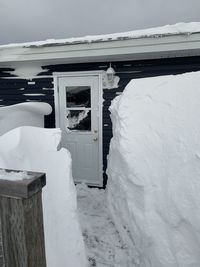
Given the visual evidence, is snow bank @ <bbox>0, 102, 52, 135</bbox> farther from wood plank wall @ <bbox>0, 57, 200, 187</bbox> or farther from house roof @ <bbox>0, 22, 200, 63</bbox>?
house roof @ <bbox>0, 22, 200, 63</bbox>

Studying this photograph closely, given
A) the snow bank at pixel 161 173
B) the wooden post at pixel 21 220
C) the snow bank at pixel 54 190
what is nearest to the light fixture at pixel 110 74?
the snow bank at pixel 161 173

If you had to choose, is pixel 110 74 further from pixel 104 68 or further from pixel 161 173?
pixel 161 173

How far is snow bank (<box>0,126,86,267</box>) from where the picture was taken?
6.97ft

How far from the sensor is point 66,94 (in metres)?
5.42

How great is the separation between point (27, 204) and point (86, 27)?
16755 millimetres

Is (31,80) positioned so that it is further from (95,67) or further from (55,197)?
(55,197)

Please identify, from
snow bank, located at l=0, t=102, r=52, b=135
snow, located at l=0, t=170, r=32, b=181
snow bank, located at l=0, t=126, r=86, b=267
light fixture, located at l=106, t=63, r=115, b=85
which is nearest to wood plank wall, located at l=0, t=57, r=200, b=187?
light fixture, located at l=106, t=63, r=115, b=85

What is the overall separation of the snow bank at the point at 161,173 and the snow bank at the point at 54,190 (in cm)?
62

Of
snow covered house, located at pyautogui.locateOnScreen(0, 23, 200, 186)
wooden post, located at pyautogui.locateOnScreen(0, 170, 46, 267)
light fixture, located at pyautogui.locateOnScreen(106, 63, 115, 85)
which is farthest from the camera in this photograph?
light fixture, located at pyautogui.locateOnScreen(106, 63, 115, 85)

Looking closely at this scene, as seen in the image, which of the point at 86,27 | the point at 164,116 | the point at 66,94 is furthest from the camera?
the point at 86,27

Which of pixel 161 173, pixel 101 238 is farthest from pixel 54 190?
pixel 101 238

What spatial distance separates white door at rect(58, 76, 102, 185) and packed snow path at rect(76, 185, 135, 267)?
3.12ft

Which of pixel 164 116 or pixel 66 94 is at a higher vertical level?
pixel 66 94

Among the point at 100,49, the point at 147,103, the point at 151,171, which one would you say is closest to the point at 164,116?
the point at 147,103
